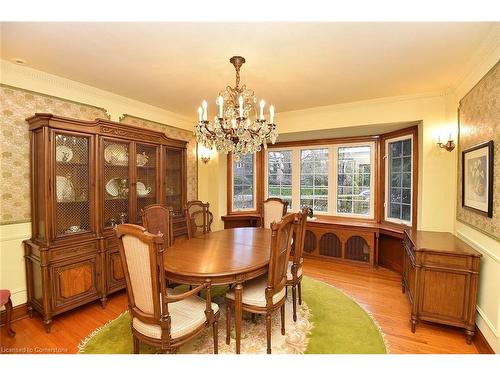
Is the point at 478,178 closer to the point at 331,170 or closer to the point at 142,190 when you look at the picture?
the point at 331,170

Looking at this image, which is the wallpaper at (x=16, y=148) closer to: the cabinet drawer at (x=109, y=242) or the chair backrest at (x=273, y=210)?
the cabinet drawer at (x=109, y=242)

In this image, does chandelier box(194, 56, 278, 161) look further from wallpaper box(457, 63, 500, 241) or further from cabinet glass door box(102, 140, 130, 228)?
wallpaper box(457, 63, 500, 241)

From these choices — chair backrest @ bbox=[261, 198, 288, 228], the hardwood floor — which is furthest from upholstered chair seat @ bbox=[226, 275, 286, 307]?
chair backrest @ bbox=[261, 198, 288, 228]

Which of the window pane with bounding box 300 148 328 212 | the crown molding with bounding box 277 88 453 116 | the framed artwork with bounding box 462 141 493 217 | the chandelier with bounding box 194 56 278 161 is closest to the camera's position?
the framed artwork with bounding box 462 141 493 217

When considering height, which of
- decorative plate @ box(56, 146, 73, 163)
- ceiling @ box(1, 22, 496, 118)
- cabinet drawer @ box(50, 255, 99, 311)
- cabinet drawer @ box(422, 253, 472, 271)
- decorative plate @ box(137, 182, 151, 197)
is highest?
ceiling @ box(1, 22, 496, 118)

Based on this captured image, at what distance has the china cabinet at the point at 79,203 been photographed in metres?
2.27

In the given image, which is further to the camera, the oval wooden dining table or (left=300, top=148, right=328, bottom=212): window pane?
(left=300, top=148, right=328, bottom=212): window pane

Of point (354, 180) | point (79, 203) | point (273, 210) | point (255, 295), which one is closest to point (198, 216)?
point (273, 210)

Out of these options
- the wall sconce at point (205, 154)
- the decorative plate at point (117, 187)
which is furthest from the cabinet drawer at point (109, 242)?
the wall sconce at point (205, 154)

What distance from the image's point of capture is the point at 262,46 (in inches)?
77.5

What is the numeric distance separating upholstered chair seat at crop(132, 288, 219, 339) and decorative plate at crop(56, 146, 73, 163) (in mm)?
1767

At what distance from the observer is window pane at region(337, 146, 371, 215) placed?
414 centimetres

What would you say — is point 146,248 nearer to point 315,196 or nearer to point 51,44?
point 51,44
